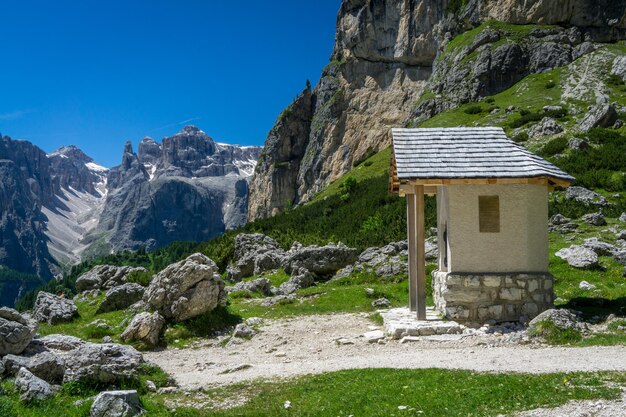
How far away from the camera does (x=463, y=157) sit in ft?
51.3

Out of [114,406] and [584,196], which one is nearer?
[114,406]

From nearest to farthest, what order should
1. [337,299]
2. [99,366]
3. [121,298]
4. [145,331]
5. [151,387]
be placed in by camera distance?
1. [99,366]
2. [151,387]
3. [145,331]
4. [337,299]
5. [121,298]

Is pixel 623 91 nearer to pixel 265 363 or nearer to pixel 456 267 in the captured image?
pixel 456 267

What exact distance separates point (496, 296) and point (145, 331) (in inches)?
417

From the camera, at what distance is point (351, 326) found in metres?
16.0

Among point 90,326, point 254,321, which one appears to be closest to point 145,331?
point 90,326

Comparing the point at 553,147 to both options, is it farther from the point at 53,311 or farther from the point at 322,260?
the point at 53,311

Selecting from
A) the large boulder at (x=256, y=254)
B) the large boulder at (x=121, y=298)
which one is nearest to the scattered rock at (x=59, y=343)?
the large boulder at (x=121, y=298)

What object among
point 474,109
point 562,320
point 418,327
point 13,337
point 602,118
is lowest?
point 418,327

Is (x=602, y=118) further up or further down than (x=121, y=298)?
further up

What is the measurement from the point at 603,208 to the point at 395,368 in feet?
75.1

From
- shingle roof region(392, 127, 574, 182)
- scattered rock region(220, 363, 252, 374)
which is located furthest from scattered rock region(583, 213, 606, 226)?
scattered rock region(220, 363, 252, 374)

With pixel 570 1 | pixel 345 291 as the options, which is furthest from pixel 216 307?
pixel 570 1

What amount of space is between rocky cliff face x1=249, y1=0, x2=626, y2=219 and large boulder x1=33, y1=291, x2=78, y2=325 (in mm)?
57611
